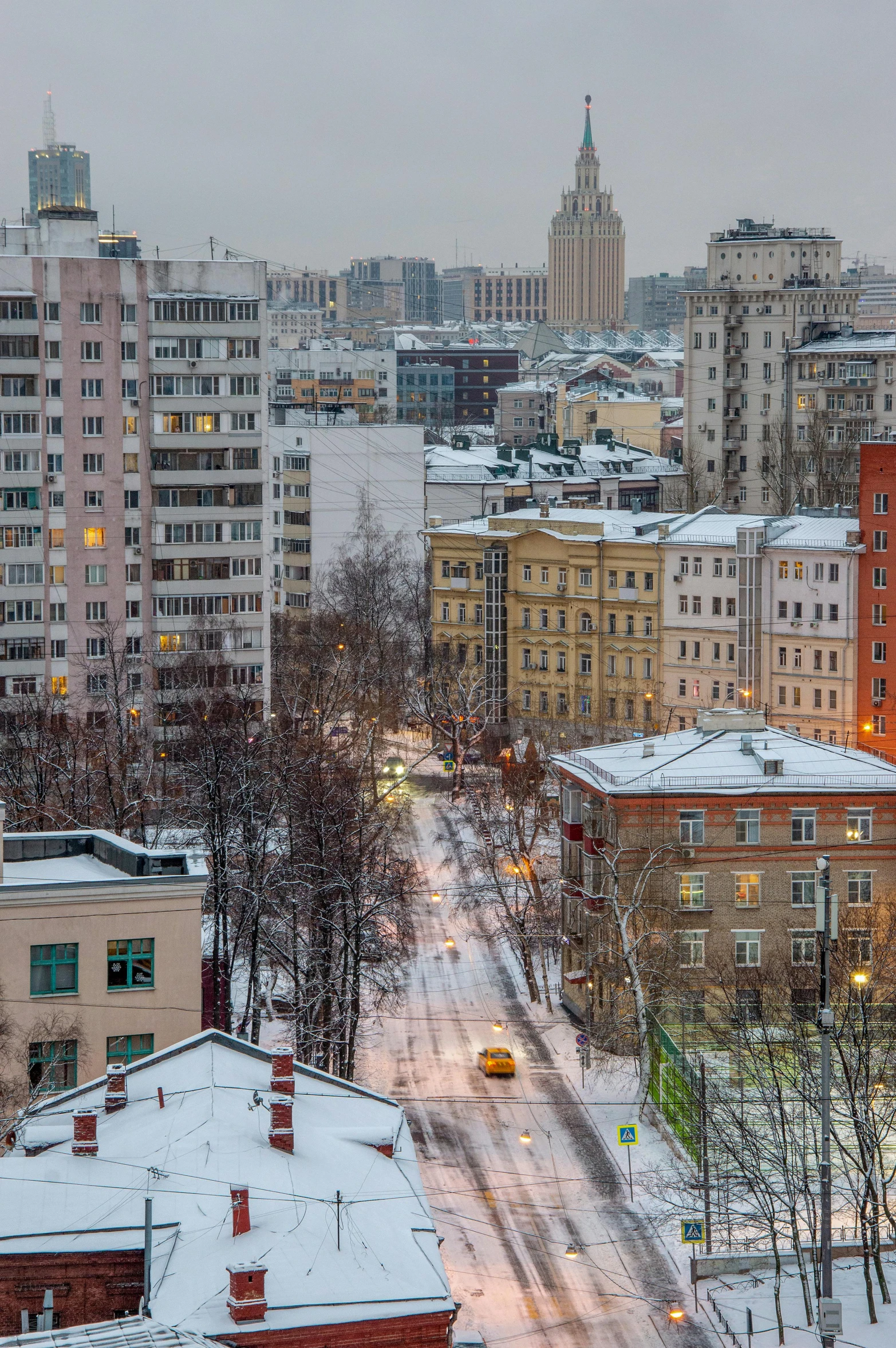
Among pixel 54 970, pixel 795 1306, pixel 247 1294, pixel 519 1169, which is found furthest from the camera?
pixel 519 1169

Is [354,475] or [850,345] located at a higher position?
[850,345]

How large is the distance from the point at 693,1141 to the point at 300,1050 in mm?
8909

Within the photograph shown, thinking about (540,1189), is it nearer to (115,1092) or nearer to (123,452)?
(115,1092)

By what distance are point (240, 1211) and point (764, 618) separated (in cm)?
4867

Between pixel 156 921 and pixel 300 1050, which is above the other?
pixel 156 921

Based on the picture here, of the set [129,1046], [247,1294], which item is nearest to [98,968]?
[129,1046]

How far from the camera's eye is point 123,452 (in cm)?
6588

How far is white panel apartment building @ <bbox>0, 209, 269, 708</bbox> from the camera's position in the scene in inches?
2530

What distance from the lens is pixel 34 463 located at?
64875mm

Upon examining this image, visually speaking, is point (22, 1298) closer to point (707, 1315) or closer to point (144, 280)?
point (707, 1315)

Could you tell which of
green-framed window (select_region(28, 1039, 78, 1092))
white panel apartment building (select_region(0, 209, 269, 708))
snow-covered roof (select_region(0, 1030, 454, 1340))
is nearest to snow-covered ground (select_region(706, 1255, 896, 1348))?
snow-covered roof (select_region(0, 1030, 454, 1340))

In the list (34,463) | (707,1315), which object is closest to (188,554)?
(34,463)

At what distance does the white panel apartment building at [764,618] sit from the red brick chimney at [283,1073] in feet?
134

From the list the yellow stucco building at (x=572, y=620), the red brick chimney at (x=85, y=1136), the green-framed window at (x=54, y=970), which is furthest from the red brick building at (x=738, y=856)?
the yellow stucco building at (x=572, y=620)
